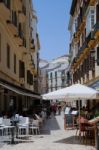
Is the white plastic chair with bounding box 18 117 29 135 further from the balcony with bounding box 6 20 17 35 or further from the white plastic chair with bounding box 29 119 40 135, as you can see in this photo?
the balcony with bounding box 6 20 17 35

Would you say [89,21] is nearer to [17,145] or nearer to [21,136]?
[21,136]

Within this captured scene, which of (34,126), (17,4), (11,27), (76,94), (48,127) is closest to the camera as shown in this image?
(76,94)

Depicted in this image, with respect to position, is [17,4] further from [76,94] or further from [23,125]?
[76,94]

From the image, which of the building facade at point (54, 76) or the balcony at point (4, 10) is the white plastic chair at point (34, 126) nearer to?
the balcony at point (4, 10)

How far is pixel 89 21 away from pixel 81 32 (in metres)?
11.4

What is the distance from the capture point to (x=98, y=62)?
3181 cm

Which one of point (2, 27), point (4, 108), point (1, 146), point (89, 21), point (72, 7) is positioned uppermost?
point (72, 7)

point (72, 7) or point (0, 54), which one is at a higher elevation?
point (72, 7)

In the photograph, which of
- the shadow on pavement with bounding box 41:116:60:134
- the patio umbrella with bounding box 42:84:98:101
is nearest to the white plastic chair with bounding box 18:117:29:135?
the patio umbrella with bounding box 42:84:98:101

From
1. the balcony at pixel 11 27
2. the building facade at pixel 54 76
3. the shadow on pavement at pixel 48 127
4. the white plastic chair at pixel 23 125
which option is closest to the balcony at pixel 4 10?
the balcony at pixel 11 27

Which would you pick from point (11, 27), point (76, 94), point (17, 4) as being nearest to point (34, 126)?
point (76, 94)

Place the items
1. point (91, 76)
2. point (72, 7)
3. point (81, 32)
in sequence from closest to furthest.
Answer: point (91, 76) < point (81, 32) < point (72, 7)

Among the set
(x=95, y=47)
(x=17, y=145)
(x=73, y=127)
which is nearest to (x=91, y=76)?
(x=95, y=47)

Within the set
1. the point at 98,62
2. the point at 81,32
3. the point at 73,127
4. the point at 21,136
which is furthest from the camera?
the point at 81,32
